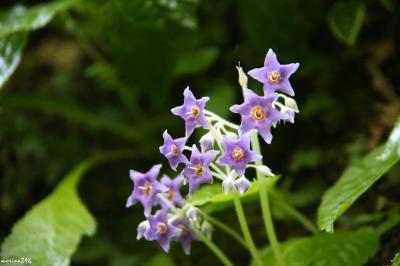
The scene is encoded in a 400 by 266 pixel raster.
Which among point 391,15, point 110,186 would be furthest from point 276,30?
point 110,186

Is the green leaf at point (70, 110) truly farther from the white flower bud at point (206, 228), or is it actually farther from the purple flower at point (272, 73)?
the purple flower at point (272, 73)

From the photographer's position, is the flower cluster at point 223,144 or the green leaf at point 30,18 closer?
the flower cluster at point 223,144

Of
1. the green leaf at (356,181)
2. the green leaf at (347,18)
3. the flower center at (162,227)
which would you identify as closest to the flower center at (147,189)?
the flower center at (162,227)

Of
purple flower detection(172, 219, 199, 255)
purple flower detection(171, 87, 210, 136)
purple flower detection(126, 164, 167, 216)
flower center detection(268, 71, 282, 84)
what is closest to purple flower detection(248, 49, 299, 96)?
flower center detection(268, 71, 282, 84)

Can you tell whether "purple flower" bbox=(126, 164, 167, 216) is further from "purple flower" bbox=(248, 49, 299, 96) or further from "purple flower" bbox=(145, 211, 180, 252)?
"purple flower" bbox=(248, 49, 299, 96)

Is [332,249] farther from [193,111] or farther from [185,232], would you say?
[193,111]

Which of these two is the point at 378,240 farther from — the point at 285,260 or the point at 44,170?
the point at 44,170
